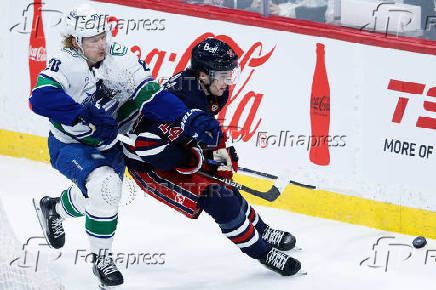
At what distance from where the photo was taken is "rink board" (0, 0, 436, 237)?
5.05 metres

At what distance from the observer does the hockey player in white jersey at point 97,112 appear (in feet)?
13.6

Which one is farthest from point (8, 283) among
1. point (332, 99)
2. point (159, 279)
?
point (332, 99)

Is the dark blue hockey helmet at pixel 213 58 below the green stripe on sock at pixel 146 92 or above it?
above

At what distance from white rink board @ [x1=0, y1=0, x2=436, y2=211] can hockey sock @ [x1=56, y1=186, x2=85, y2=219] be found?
4.62 ft

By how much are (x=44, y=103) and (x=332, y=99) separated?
1.91 metres

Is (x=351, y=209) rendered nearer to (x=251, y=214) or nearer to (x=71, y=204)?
(x=251, y=214)

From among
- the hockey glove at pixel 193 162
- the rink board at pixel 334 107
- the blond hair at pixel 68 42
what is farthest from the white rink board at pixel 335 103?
the blond hair at pixel 68 42

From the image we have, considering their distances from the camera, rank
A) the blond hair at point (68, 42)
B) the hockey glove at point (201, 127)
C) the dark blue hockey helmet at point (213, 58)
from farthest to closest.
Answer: the blond hair at point (68, 42), the dark blue hockey helmet at point (213, 58), the hockey glove at point (201, 127)

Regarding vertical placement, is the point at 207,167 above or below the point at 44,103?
below

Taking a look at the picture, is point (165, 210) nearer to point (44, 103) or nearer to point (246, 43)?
point (246, 43)

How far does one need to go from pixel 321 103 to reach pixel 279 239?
960 millimetres

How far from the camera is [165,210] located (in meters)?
5.70

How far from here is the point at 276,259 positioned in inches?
175

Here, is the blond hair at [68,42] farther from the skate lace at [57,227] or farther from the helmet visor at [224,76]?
the skate lace at [57,227]
